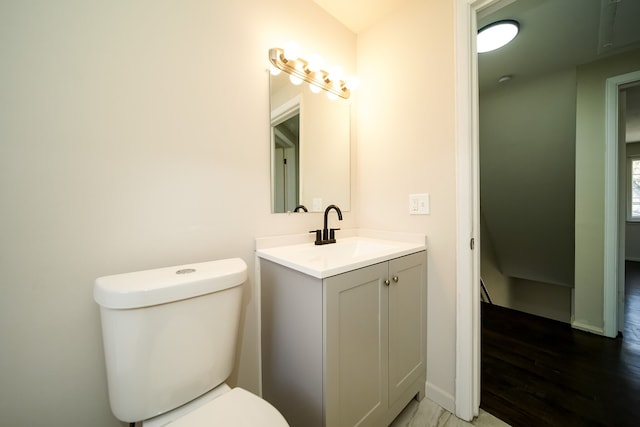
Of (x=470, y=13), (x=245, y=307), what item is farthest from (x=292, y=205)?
(x=470, y=13)

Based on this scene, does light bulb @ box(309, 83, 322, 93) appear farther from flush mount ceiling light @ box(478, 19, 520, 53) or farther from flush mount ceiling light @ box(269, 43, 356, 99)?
flush mount ceiling light @ box(478, 19, 520, 53)

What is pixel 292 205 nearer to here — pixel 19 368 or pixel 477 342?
pixel 19 368

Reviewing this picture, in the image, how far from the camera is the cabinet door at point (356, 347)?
0.84m

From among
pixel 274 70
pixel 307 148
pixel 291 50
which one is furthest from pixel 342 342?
pixel 291 50

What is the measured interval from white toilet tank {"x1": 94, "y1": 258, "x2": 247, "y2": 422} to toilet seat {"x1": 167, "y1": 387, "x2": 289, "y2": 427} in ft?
0.34

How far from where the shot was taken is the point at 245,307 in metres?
1.17

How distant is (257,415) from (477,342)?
3.77 feet

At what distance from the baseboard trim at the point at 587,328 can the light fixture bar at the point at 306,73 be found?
2857 millimetres

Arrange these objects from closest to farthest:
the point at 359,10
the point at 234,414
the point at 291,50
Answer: the point at 234,414, the point at 291,50, the point at 359,10

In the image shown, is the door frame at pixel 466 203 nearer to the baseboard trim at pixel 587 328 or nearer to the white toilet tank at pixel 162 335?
the white toilet tank at pixel 162 335

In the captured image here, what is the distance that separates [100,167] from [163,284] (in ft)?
1.67

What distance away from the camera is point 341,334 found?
0.87 m

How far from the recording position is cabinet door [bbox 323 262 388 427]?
2.74 ft

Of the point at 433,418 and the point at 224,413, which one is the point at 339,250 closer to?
the point at 224,413
